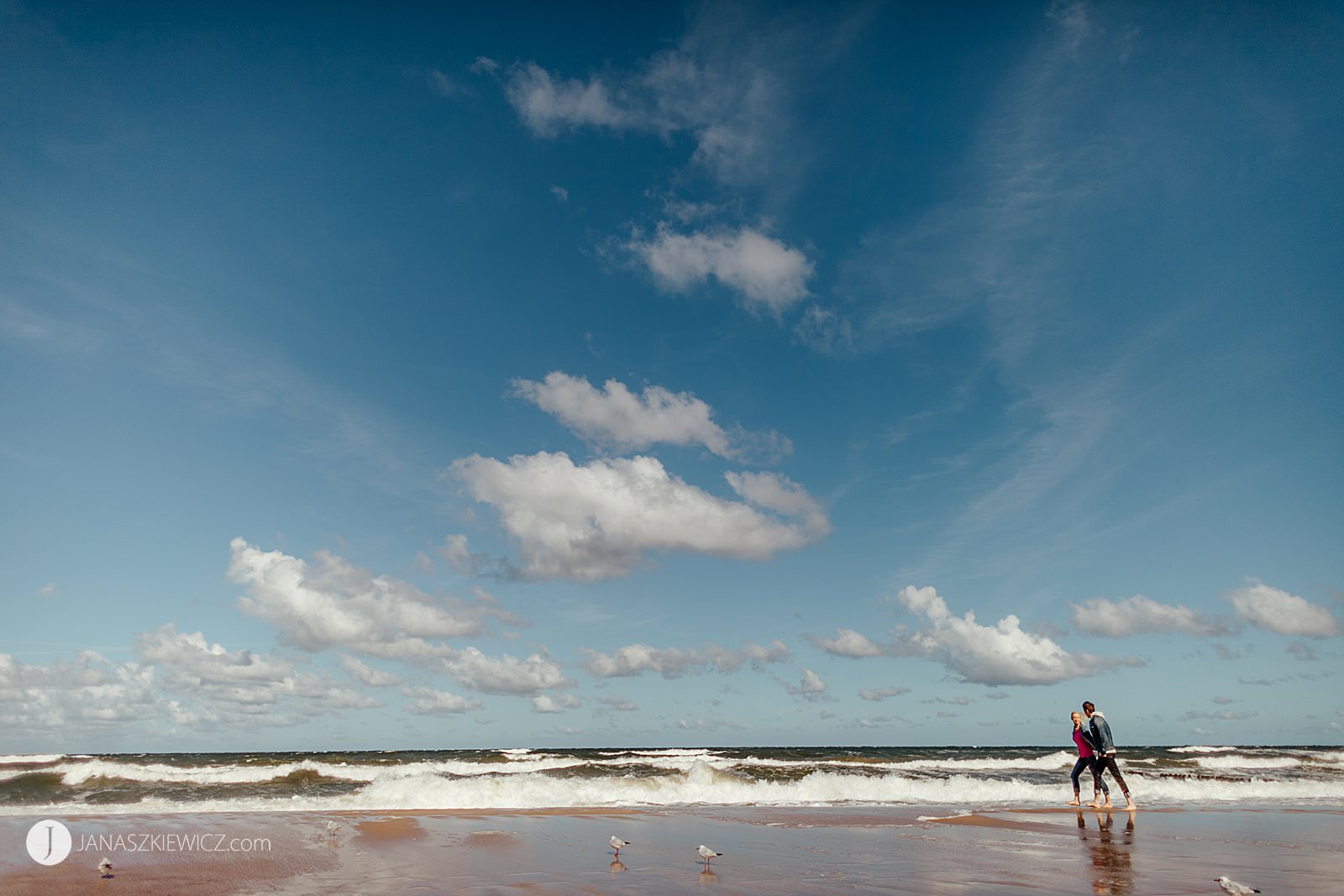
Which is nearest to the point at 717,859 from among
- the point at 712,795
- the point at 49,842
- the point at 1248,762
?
the point at 49,842

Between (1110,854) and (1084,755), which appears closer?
(1110,854)

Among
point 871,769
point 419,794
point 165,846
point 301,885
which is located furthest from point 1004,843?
point 871,769

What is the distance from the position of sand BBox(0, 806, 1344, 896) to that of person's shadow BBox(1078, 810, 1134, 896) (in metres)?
0.05

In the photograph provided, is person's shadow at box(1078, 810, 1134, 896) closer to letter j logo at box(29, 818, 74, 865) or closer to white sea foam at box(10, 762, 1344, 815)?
white sea foam at box(10, 762, 1344, 815)

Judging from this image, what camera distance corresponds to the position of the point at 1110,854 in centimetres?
1134

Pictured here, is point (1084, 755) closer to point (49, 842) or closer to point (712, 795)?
point (712, 795)

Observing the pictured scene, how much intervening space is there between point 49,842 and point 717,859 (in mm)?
13327

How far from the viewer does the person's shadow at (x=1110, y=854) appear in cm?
881

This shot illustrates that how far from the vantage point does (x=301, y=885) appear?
966cm

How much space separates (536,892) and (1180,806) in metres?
19.5

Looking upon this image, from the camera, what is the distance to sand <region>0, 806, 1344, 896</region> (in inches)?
371

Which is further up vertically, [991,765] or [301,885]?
[301,885]

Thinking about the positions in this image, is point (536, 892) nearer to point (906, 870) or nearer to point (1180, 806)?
point (906, 870)

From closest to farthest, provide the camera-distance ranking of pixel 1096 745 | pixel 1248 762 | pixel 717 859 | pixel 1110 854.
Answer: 1. pixel 1110 854
2. pixel 717 859
3. pixel 1096 745
4. pixel 1248 762
